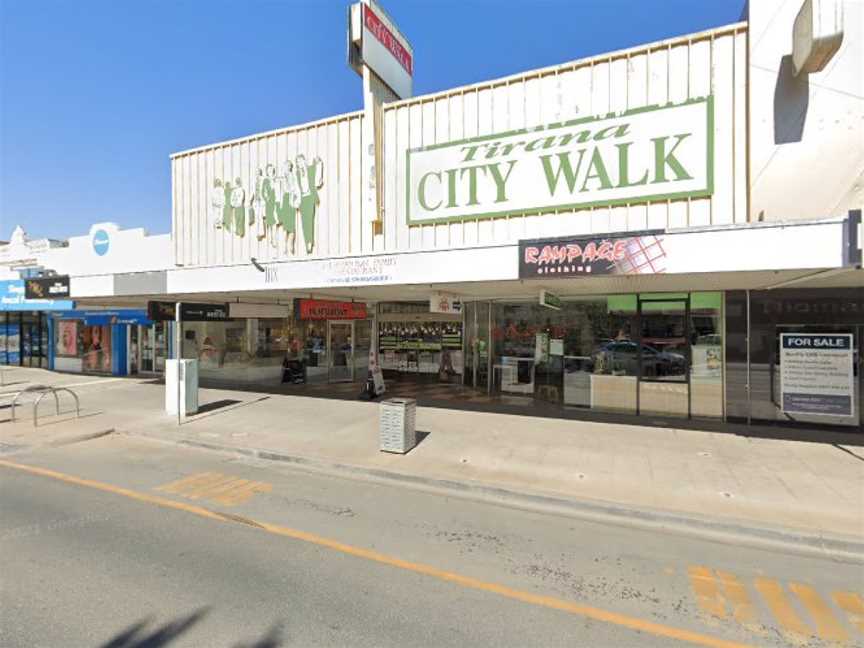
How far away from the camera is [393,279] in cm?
866

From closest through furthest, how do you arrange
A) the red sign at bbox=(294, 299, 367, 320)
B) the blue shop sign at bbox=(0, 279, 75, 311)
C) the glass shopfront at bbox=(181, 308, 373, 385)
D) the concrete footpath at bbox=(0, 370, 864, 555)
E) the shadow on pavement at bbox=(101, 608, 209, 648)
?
1. the shadow on pavement at bbox=(101, 608, 209, 648)
2. the concrete footpath at bbox=(0, 370, 864, 555)
3. the red sign at bbox=(294, 299, 367, 320)
4. the blue shop sign at bbox=(0, 279, 75, 311)
5. the glass shopfront at bbox=(181, 308, 373, 385)

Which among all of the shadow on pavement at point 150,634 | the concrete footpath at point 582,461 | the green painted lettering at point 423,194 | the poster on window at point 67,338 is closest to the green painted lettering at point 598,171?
the green painted lettering at point 423,194

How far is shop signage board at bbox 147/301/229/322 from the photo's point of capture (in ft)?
36.1

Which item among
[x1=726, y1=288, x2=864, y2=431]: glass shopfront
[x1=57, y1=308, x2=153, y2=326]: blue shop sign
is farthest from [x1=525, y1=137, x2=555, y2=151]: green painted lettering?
[x1=57, y1=308, x2=153, y2=326]: blue shop sign

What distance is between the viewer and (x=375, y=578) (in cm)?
389

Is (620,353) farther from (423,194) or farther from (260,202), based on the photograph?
(260,202)

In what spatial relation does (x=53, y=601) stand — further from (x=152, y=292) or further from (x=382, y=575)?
(x=152, y=292)

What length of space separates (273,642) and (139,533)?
2.51 m

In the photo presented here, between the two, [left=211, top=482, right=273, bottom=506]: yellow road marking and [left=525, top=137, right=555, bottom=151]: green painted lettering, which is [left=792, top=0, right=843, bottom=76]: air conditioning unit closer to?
[left=525, top=137, right=555, bottom=151]: green painted lettering

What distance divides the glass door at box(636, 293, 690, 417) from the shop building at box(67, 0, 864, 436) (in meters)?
0.04

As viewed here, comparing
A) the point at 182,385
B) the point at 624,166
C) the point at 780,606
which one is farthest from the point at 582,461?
the point at 182,385

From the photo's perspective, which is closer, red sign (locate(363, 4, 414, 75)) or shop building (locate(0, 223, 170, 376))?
red sign (locate(363, 4, 414, 75))

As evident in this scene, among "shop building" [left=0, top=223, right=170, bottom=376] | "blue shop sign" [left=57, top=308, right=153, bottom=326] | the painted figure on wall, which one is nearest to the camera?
the painted figure on wall

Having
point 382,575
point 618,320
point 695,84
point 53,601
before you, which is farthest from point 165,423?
point 695,84
